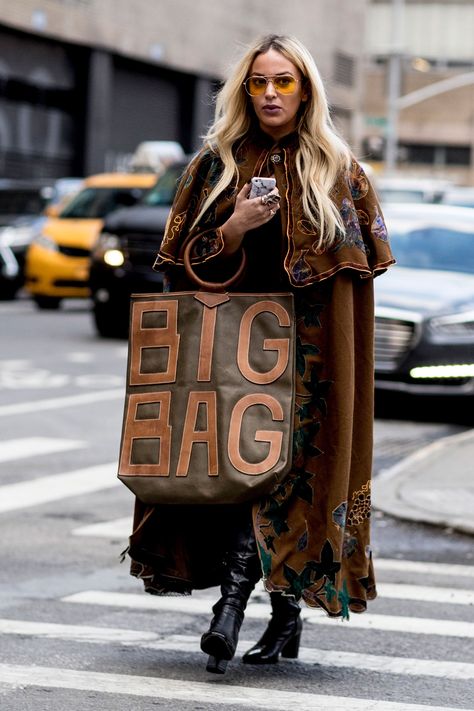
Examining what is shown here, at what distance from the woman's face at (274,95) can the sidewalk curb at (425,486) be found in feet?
11.8

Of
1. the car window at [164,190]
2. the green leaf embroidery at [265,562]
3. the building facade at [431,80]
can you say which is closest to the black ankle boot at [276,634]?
the green leaf embroidery at [265,562]

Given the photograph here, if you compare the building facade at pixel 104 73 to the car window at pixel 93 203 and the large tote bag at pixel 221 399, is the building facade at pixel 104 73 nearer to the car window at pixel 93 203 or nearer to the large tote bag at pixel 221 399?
the car window at pixel 93 203

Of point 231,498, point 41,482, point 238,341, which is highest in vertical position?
point 238,341

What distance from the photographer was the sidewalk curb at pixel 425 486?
863 centimetres

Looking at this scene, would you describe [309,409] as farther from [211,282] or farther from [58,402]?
[58,402]

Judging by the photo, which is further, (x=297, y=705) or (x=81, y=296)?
(x=81, y=296)

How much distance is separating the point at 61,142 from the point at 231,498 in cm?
3924

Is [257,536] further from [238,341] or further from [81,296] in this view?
[81,296]

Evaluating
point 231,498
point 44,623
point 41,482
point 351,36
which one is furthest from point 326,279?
point 351,36

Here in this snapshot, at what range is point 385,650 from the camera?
5738mm

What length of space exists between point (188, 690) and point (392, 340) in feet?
27.2

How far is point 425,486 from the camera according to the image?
9625 mm

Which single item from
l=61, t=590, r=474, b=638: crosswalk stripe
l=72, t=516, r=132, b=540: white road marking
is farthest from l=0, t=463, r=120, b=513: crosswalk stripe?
l=61, t=590, r=474, b=638: crosswalk stripe

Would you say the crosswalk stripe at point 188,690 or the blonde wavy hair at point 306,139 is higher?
the blonde wavy hair at point 306,139
